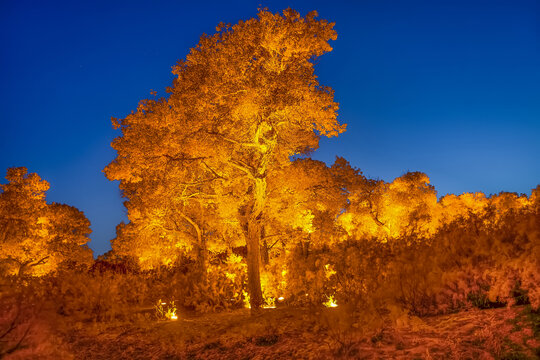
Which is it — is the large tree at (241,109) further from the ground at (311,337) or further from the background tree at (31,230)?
the background tree at (31,230)

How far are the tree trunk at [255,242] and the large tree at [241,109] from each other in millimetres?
32

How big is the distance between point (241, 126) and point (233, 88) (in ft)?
4.84

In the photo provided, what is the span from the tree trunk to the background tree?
21696 mm

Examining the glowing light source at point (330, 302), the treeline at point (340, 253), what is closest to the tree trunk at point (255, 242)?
the treeline at point (340, 253)

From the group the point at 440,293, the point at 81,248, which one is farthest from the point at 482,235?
the point at 81,248

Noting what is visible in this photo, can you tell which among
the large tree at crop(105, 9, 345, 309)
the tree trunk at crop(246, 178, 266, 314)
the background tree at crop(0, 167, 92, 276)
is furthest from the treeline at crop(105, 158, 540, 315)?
the background tree at crop(0, 167, 92, 276)

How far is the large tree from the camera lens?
12.5 m

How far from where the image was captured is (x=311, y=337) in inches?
290

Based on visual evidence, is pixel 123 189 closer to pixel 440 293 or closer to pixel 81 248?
pixel 81 248

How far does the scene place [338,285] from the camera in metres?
11.1

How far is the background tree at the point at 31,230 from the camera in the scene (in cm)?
2866

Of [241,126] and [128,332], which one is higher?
[241,126]

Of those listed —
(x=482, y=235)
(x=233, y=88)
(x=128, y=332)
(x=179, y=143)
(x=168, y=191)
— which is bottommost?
(x=128, y=332)

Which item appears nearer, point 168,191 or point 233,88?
point 233,88
